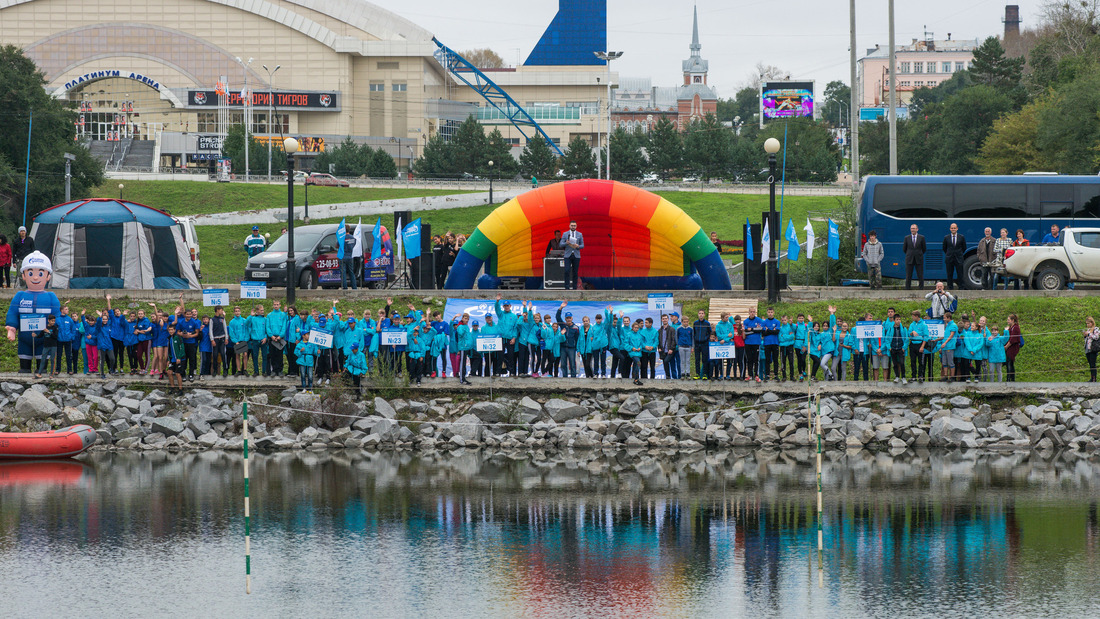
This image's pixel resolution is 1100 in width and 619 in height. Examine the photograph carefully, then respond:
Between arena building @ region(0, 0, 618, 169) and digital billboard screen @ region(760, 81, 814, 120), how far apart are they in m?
34.2

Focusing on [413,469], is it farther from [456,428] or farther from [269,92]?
[269,92]

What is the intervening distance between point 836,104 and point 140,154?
8952 centimetres

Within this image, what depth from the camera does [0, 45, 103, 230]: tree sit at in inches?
1939

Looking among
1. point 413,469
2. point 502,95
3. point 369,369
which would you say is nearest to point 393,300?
point 369,369

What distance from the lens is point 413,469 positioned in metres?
18.8

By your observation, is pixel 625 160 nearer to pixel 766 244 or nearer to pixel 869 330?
pixel 766 244

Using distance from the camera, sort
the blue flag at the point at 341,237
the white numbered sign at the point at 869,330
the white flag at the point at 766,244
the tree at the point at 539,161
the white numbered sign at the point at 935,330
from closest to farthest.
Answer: the white numbered sign at the point at 935,330
the white numbered sign at the point at 869,330
the white flag at the point at 766,244
the blue flag at the point at 341,237
the tree at the point at 539,161

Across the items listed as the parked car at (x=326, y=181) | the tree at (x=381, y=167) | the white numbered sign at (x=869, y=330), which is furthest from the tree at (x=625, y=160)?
the white numbered sign at (x=869, y=330)

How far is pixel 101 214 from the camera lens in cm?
2655

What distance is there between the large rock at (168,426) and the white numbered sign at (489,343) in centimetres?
571

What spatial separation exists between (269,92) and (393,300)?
86670 millimetres

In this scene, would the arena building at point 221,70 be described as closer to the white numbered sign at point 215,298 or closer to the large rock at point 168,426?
the white numbered sign at point 215,298

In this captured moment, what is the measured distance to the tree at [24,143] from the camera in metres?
49.2

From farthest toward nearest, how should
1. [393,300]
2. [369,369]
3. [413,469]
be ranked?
[393,300]
[369,369]
[413,469]
